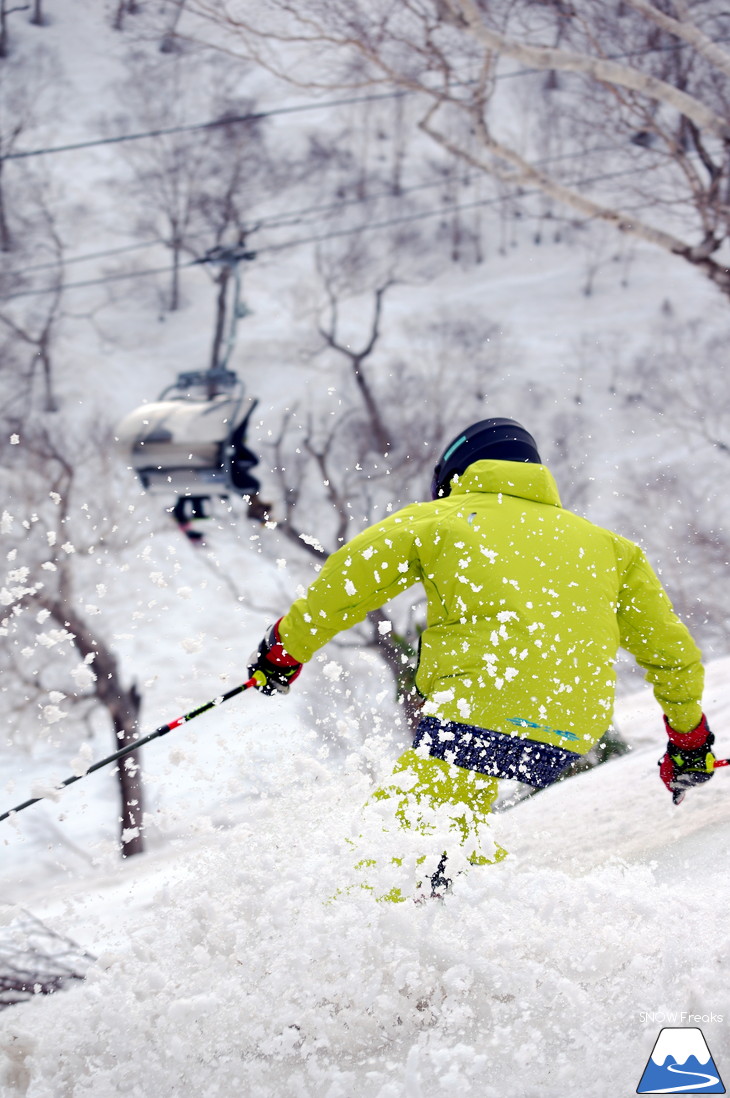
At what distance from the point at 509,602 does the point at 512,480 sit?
10.4 inches

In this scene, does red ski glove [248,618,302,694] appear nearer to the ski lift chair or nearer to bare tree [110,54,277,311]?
the ski lift chair

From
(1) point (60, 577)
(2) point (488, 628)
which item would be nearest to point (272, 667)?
(2) point (488, 628)

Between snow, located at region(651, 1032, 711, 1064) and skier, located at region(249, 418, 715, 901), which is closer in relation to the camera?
snow, located at region(651, 1032, 711, 1064)

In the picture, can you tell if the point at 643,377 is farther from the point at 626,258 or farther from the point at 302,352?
the point at 302,352

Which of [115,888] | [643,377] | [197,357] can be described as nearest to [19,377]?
[197,357]

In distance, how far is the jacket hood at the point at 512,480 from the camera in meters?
1.70

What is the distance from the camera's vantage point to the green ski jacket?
1561mm

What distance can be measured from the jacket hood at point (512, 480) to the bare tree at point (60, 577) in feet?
18.4

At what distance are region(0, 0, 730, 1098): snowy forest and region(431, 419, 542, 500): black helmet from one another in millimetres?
666

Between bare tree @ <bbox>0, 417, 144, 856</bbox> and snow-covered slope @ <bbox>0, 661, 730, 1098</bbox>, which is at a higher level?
snow-covered slope @ <bbox>0, 661, 730, 1098</bbox>

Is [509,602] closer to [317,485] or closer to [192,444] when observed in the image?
[192,444]

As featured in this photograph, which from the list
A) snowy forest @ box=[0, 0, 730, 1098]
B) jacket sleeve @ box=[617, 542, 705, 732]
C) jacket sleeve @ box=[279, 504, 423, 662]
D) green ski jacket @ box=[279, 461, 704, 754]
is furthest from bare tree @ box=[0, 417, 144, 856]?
jacket sleeve @ box=[617, 542, 705, 732]

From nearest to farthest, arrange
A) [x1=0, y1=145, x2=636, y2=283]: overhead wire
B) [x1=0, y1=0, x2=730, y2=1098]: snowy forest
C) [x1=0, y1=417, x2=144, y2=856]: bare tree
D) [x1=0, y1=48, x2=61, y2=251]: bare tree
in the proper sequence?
[x1=0, y1=0, x2=730, y2=1098]: snowy forest → [x1=0, y1=417, x2=144, y2=856]: bare tree → [x1=0, y1=48, x2=61, y2=251]: bare tree → [x1=0, y1=145, x2=636, y2=283]: overhead wire

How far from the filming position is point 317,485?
12062 mm
